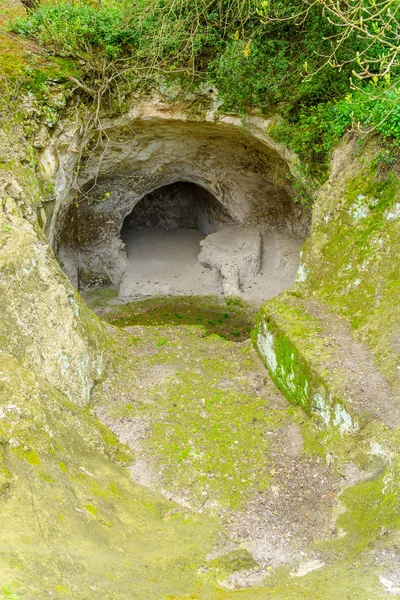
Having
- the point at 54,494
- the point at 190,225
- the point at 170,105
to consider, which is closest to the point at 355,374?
the point at 54,494

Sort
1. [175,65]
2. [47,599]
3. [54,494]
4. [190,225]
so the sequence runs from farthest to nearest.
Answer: [190,225]
[175,65]
[54,494]
[47,599]

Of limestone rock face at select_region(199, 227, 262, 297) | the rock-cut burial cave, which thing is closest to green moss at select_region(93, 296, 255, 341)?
the rock-cut burial cave

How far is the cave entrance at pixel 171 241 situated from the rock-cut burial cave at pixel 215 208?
6cm

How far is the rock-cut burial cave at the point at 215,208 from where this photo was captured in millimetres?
14406

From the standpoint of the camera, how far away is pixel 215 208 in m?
18.3

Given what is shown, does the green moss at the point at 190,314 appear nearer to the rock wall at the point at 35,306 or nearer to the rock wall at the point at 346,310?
the rock wall at the point at 346,310

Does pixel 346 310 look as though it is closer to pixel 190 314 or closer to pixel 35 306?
pixel 35 306

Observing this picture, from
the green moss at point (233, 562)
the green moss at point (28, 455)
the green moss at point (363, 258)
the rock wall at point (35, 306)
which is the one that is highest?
the green moss at point (363, 258)

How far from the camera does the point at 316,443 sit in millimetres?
7648

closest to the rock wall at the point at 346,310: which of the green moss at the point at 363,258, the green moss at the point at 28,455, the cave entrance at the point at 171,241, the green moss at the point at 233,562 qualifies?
the green moss at the point at 363,258

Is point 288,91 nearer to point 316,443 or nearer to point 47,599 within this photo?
point 316,443

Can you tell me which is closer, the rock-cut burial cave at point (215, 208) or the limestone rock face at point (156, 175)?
the limestone rock face at point (156, 175)

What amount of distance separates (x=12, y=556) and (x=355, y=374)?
223 inches

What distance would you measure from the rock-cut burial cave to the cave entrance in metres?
0.06
